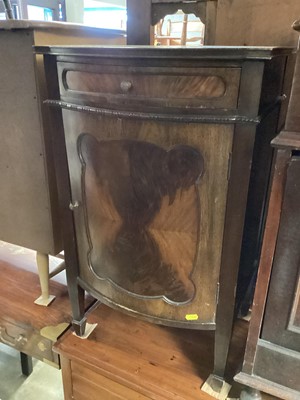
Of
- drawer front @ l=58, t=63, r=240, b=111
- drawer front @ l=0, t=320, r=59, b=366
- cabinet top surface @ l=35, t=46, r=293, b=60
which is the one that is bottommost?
drawer front @ l=0, t=320, r=59, b=366

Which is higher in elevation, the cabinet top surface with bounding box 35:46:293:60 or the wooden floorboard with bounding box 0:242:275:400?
the cabinet top surface with bounding box 35:46:293:60

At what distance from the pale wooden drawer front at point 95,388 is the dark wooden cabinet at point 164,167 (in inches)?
9.9

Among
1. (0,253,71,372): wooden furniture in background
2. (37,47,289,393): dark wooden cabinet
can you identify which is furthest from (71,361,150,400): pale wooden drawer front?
(37,47,289,393): dark wooden cabinet

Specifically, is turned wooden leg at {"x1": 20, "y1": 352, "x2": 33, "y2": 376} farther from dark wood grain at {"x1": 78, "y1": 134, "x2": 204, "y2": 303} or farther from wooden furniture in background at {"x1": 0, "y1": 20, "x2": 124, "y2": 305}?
dark wood grain at {"x1": 78, "y1": 134, "x2": 204, "y2": 303}

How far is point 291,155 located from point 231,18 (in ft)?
2.06

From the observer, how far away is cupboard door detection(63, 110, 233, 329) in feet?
2.55

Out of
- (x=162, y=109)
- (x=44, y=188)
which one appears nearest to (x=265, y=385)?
(x=162, y=109)

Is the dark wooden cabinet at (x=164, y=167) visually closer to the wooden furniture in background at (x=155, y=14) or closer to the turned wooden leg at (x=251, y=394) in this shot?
the turned wooden leg at (x=251, y=394)

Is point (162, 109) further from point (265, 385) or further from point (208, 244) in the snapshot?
point (265, 385)

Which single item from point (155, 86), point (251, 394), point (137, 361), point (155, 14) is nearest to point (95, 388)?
point (137, 361)

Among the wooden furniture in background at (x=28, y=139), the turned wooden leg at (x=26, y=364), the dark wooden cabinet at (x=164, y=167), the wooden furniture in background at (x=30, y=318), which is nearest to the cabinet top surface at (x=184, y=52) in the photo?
the dark wooden cabinet at (x=164, y=167)

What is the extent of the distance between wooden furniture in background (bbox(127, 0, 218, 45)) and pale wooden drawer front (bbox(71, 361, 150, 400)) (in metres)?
1.04

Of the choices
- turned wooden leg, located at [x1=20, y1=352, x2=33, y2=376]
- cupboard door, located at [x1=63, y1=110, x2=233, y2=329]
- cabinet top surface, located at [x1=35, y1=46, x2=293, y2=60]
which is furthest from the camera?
turned wooden leg, located at [x1=20, y1=352, x2=33, y2=376]

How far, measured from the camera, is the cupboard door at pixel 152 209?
78 centimetres
